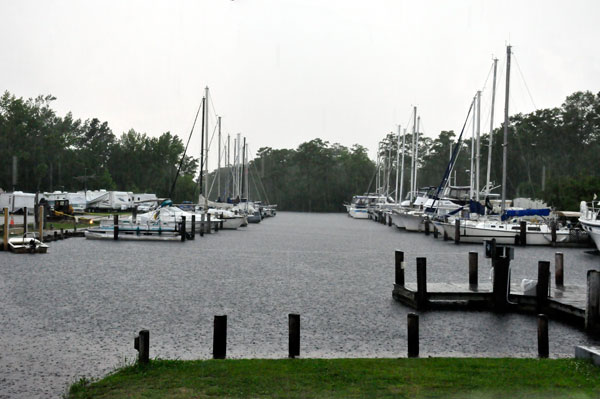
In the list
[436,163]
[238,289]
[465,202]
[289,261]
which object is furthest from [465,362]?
[436,163]

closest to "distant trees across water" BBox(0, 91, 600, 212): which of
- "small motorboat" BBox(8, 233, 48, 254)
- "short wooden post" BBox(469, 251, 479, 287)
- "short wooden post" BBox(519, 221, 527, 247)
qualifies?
"short wooden post" BBox(519, 221, 527, 247)

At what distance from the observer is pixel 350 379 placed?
1140cm

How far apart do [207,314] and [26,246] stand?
23.1 m

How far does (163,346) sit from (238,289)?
36.6 ft

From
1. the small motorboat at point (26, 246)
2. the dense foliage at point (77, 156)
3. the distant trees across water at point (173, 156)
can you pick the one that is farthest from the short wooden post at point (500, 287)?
the dense foliage at point (77, 156)

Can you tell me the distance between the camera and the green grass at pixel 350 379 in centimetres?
1047

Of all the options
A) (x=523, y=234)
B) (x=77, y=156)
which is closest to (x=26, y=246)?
(x=523, y=234)

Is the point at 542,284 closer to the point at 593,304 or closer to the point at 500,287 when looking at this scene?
the point at 500,287

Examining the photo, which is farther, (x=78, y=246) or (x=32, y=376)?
(x=78, y=246)

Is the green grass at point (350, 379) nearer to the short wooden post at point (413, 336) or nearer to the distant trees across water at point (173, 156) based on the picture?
the short wooden post at point (413, 336)

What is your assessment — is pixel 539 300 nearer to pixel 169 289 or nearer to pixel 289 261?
pixel 169 289

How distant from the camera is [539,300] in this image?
810 inches

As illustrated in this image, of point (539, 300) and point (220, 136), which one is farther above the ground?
point (220, 136)

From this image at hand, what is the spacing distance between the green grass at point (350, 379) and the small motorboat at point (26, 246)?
30447 mm
